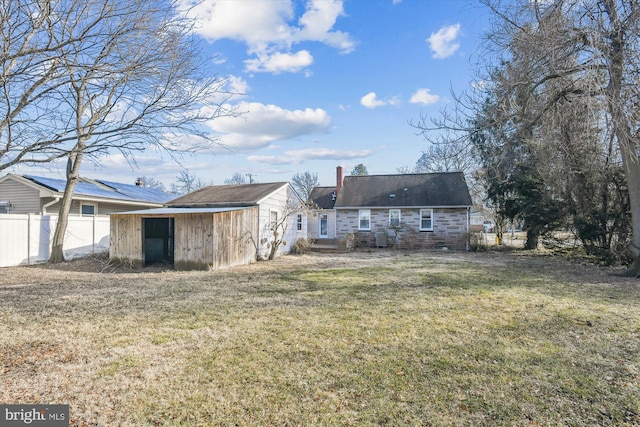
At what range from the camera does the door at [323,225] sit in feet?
76.8

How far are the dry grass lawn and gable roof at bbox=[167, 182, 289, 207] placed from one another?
6740mm

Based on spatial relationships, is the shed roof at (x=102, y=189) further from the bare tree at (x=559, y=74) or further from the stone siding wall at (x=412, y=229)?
the bare tree at (x=559, y=74)

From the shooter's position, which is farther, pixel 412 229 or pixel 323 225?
pixel 323 225

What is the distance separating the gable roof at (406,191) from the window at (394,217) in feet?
1.22

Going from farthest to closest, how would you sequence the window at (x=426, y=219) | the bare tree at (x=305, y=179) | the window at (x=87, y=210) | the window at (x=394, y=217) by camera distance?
the bare tree at (x=305, y=179) < the window at (x=394, y=217) < the window at (x=426, y=219) < the window at (x=87, y=210)

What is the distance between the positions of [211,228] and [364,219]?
11.8 m

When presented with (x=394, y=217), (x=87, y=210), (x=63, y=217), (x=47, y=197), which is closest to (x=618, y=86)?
(x=394, y=217)

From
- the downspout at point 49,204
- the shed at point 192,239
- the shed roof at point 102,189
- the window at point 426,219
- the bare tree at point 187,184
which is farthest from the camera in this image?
the bare tree at point 187,184

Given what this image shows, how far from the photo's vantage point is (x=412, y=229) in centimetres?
1978

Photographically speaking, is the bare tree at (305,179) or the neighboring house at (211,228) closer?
the neighboring house at (211,228)

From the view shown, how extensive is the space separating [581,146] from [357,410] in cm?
1204

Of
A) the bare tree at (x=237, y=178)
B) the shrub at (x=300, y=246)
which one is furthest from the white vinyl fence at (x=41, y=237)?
the bare tree at (x=237, y=178)

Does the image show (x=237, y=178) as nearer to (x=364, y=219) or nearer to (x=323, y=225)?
(x=323, y=225)

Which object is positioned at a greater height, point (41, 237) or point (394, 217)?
point (394, 217)
